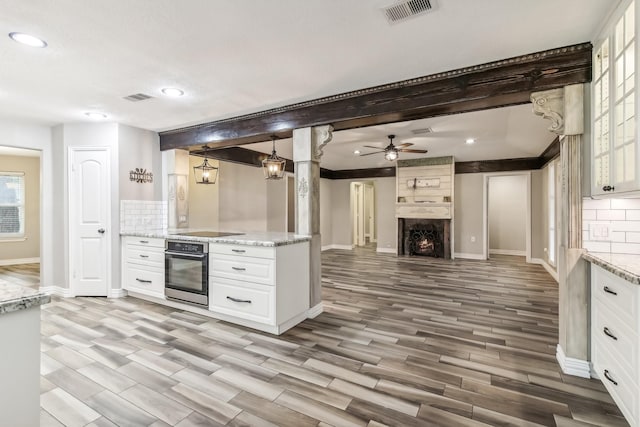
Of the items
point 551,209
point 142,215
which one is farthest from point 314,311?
point 551,209

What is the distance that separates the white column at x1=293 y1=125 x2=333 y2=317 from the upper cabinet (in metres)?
2.30

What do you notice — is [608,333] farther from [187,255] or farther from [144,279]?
[144,279]

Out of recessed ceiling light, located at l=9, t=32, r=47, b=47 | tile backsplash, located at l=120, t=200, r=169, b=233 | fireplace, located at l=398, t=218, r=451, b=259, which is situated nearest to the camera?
recessed ceiling light, located at l=9, t=32, r=47, b=47

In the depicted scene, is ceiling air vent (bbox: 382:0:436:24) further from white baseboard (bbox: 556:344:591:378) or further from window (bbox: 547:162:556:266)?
window (bbox: 547:162:556:266)

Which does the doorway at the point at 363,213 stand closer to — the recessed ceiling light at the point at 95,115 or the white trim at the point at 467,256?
the white trim at the point at 467,256

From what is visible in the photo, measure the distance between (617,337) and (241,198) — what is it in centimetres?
619

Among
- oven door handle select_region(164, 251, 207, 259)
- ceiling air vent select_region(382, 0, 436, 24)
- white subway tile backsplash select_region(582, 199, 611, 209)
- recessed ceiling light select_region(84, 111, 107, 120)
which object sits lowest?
oven door handle select_region(164, 251, 207, 259)

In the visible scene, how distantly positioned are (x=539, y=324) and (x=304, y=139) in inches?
128

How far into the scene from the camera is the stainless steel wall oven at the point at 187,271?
352 cm

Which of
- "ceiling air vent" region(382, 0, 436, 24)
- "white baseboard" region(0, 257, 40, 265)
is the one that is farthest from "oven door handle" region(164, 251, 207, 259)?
"white baseboard" region(0, 257, 40, 265)

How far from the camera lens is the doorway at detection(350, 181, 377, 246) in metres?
9.82

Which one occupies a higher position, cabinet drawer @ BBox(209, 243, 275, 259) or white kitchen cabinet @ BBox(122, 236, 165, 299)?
cabinet drawer @ BBox(209, 243, 275, 259)

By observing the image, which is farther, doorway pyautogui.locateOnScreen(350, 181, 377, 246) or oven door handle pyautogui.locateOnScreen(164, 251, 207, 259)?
doorway pyautogui.locateOnScreen(350, 181, 377, 246)

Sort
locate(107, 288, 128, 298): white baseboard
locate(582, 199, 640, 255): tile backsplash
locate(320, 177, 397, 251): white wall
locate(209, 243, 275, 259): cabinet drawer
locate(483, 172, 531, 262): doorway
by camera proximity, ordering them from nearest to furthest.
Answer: locate(582, 199, 640, 255): tile backsplash, locate(209, 243, 275, 259): cabinet drawer, locate(107, 288, 128, 298): white baseboard, locate(483, 172, 531, 262): doorway, locate(320, 177, 397, 251): white wall
